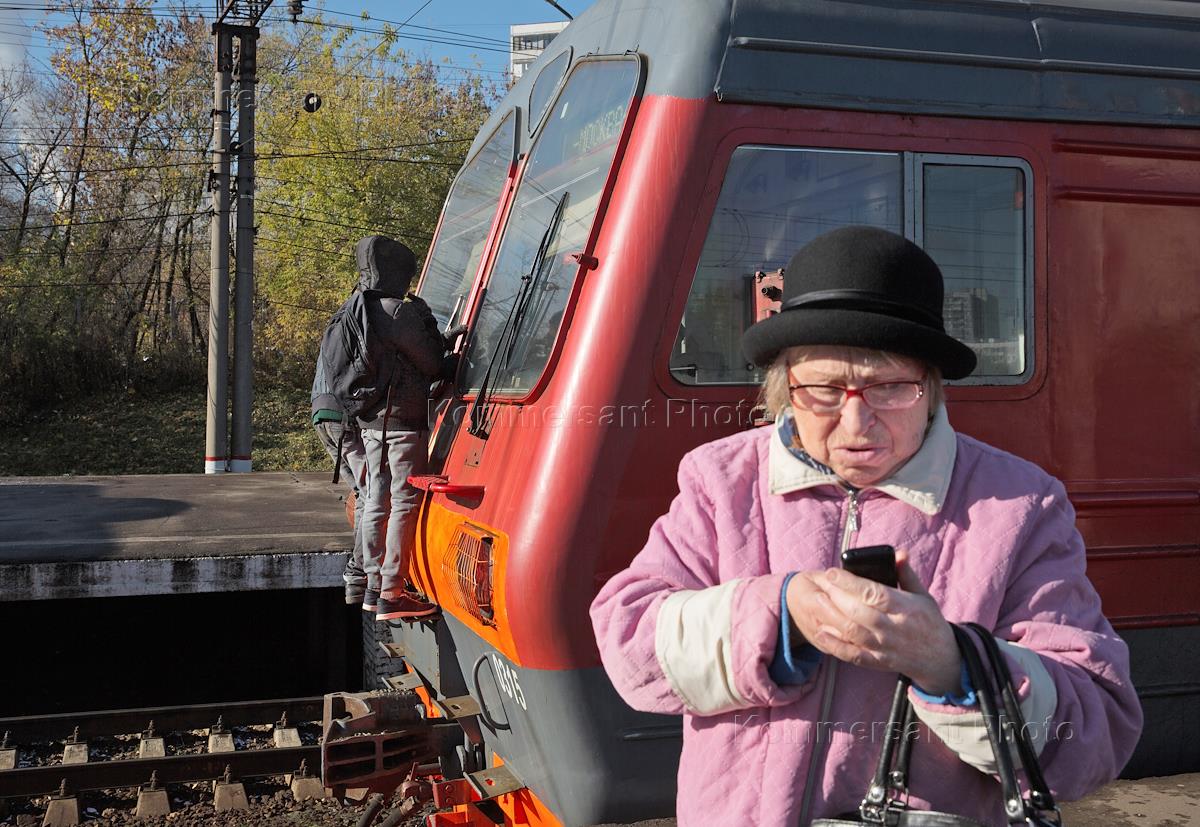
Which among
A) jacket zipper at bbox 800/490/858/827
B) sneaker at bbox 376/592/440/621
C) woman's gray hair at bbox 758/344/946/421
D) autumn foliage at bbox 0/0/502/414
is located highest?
autumn foliage at bbox 0/0/502/414

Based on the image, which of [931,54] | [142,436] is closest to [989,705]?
[931,54]

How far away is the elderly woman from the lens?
65.5 inches

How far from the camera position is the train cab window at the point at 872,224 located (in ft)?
11.4

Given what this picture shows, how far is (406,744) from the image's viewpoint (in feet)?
13.2

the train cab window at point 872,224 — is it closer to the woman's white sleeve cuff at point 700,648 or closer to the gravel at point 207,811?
the woman's white sleeve cuff at point 700,648

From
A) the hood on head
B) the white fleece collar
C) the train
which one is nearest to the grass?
the hood on head

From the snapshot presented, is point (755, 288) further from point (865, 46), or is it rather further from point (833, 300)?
point (833, 300)

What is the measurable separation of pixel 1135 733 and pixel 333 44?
34.9 meters

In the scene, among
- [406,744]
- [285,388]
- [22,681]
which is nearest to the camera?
[406,744]

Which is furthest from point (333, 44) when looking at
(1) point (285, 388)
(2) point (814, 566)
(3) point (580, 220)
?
(2) point (814, 566)

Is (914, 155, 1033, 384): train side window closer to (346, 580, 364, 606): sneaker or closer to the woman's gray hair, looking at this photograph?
the woman's gray hair

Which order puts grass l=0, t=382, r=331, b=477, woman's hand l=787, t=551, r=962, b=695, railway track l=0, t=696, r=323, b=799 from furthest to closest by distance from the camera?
grass l=0, t=382, r=331, b=477 → railway track l=0, t=696, r=323, b=799 → woman's hand l=787, t=551, r=962, b=695

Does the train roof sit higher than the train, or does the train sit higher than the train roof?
the train roof

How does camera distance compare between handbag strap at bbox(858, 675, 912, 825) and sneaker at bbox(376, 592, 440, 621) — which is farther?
sneaker at bbox(376, 592, 440, 621)
